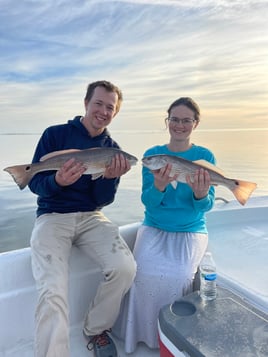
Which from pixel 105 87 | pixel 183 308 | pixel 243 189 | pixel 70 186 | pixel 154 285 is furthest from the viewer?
pixel 105 87

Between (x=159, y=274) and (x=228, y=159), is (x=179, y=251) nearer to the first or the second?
(x=159, y=274)

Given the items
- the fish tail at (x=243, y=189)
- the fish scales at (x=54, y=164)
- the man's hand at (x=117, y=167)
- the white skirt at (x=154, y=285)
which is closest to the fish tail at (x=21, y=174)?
the fish scales at (x=54, y=164)

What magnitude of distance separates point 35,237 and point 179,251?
3.29 feet

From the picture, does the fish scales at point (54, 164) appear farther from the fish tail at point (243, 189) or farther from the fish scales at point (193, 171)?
the fish tail at point (243, 189)

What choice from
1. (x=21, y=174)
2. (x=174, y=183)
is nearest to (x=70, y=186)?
(x=21, y=174)

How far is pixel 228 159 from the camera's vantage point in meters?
12.4

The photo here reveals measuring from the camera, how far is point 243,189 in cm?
242

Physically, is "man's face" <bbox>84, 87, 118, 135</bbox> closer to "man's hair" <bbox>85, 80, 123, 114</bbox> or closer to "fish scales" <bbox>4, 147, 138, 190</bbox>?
"man's hair" <bbox>85, 80, 123, 114</bbox>

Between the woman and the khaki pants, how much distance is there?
0.50 ft

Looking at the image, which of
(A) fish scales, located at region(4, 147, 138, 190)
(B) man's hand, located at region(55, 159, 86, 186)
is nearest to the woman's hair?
(A) fish scales, located at region(4, 147, 138, 190)

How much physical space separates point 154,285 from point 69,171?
960mm

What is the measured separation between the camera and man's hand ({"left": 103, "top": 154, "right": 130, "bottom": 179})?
2447 millimetres

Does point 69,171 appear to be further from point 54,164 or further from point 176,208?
point 176,208

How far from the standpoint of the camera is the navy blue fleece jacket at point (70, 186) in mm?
2467
